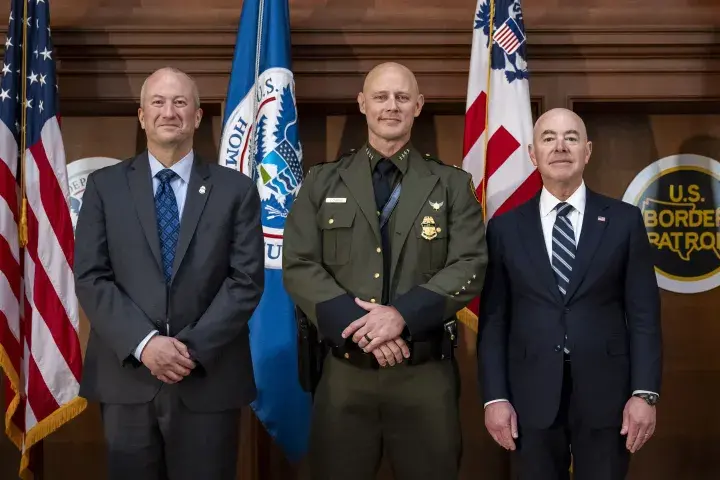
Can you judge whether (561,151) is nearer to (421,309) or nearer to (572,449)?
(421,309)

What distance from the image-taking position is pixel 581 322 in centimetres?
218

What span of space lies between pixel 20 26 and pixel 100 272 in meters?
1.39

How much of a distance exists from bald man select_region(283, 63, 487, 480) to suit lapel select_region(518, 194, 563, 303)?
13 cm

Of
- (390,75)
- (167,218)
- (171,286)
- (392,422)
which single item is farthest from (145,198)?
(392,422)

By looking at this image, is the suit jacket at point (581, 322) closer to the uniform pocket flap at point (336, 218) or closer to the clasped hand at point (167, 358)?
the uniform pocket flap at point (336, 218)

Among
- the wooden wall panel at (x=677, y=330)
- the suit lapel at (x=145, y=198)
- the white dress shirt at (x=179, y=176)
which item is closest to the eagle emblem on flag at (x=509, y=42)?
the wooden wall panel at (x=677, y=330)

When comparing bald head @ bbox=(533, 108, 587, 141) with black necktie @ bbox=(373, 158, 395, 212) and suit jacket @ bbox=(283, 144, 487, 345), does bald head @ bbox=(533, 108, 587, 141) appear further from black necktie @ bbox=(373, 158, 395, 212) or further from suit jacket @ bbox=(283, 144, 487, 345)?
black necktie @ bbox=(373, 158, 395, 212)

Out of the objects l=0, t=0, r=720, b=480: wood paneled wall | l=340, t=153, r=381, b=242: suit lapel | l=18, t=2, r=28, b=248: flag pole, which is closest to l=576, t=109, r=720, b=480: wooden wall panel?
l=0, t=0, r=720, b=480: wood paneled wall

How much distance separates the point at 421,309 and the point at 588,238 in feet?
1.69

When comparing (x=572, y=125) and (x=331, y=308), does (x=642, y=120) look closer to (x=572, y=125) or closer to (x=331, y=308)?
(x=572, y=125)

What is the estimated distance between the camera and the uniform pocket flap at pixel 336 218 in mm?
2309

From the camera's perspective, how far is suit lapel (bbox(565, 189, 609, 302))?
2.20 m

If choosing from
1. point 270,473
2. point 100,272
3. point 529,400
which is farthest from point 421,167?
point 270,473

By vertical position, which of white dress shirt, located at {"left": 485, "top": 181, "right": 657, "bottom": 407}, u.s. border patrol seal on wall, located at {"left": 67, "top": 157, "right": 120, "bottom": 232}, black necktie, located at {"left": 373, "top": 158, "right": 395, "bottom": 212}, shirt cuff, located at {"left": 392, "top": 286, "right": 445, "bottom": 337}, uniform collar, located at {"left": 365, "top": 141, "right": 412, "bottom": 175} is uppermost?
u.s. border patrol seal on wall, located at {"left": 67, "top": 157, "right": 120, "bottom": 232}
